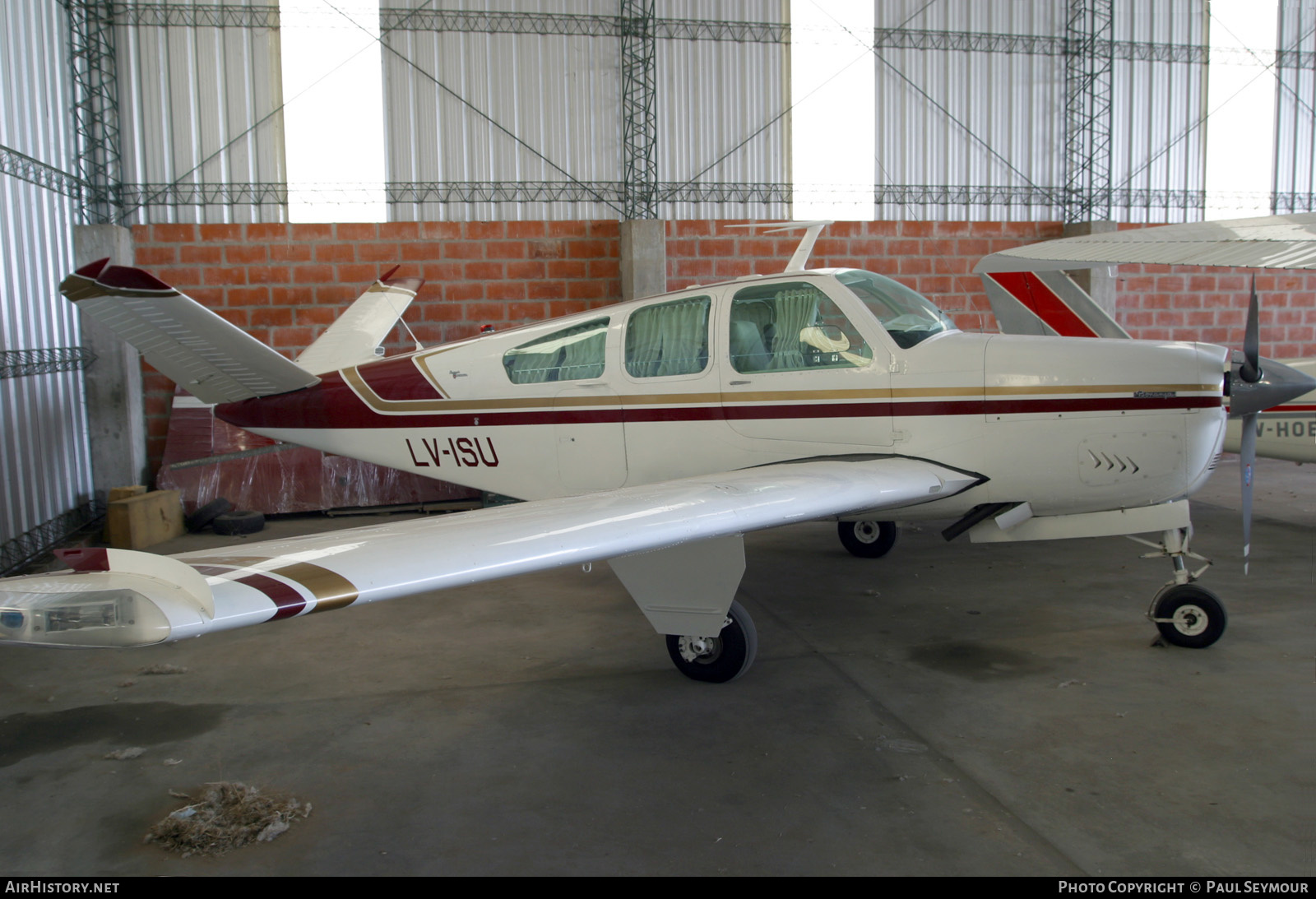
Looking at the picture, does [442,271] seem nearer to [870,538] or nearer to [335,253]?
→ [335,253]

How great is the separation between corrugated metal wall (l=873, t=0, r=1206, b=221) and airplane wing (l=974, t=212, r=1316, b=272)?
6.95m

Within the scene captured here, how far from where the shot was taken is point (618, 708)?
4359mm

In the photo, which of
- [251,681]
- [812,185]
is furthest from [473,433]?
[812,185]

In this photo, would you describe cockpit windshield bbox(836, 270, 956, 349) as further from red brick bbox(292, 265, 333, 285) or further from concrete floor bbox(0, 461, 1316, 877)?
red brick bbox(292, 265, 333, 285)

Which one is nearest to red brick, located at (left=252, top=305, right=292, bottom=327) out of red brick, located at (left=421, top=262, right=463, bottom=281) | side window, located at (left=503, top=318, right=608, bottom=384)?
red brick, located at (left=421, top=262, right=463, bottom=281)

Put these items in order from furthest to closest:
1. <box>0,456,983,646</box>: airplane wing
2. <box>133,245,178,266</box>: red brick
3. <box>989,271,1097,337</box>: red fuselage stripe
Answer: <box>133,245,178,266</box>: red brick → <box>989,271,1097,337</box>: red fuselage stripe → <box>0,456,983,646</box>: airplane wing

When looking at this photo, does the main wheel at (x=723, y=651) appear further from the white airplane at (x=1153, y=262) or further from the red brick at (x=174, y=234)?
the red brick at (x=174, y=234)

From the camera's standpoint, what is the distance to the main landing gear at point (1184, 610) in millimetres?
4852

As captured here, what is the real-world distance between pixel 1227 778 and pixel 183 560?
3.78 meters

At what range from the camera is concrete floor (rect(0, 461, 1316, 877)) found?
3043 mm

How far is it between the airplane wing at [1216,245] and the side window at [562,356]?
281cm

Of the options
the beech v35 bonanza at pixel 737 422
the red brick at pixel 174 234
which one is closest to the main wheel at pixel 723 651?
the beech v35 bonanza at pixel 737 422

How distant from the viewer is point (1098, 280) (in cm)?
1171

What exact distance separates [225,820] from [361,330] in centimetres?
544
